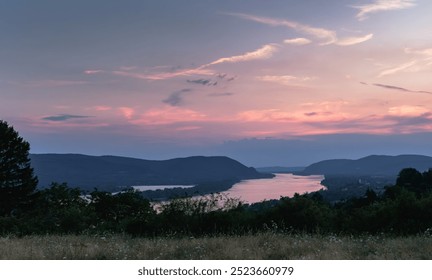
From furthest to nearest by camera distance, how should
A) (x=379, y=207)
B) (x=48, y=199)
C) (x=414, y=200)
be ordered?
(x=48, y=199) → (x=379, y=207) → (x=414, y=200)

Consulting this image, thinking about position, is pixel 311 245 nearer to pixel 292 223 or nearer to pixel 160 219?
pixel 292 223

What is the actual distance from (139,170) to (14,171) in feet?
72.8

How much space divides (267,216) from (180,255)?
6455mm

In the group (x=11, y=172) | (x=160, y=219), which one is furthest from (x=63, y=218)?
(x=11, y=172)

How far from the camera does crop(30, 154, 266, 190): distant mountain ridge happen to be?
3080 cm

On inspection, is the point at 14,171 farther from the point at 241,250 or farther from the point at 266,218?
the point at 241,250

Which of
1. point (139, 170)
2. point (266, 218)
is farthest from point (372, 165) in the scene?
point (266, 218)

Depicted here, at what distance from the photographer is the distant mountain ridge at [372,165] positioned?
101 feet

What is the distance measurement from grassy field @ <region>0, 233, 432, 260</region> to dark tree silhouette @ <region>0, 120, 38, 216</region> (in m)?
42.0

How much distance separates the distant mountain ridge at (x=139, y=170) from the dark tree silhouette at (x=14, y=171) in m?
13.3

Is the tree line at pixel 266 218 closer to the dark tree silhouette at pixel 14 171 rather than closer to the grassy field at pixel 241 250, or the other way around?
the grassy field at pixel 241 250

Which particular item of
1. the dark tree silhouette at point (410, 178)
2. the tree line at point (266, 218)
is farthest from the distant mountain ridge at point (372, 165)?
the tree line at point (266, 218)

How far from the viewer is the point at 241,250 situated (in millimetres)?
8984

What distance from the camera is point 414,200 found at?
13.6 meters
